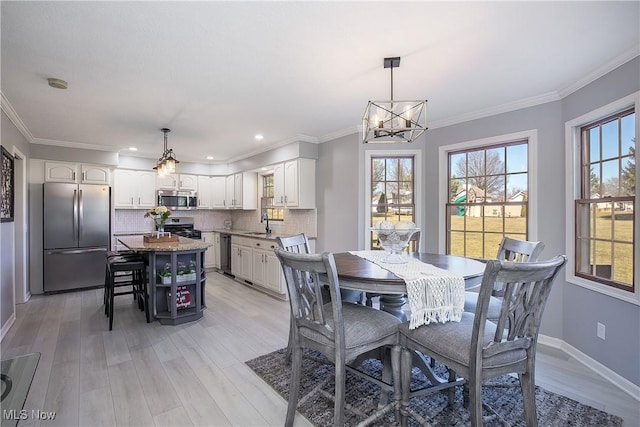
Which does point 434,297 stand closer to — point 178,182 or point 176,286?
point 176,286

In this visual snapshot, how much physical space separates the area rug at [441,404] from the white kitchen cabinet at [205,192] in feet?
16.2

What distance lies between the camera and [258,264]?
5016 millimetres

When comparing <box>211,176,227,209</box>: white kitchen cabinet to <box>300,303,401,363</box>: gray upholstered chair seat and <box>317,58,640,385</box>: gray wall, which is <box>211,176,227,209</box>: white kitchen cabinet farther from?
<box>300,303,401,363</box>: gray upholstered chair seat

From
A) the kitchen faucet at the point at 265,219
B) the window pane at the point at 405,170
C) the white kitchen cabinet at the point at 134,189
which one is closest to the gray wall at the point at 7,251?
the white kitchen cabinet at the point at 134,189

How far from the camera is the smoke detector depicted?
266 centimetres

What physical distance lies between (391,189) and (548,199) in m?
1.75

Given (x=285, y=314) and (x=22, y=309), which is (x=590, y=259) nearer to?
(x=285, y=314)

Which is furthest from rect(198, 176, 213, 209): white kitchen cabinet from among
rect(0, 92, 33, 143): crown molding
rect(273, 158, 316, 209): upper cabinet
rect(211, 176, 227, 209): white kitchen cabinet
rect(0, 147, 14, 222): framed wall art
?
rect(0, 147, 14, 222): framed wall art

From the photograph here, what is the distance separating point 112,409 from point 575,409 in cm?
301

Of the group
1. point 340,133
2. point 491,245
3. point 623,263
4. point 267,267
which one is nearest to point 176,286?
point 267,267

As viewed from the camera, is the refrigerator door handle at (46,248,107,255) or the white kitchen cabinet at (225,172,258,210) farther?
the white kitchen cabinet at (225,172,258,210)

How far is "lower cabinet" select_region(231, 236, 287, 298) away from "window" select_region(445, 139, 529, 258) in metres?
2.39

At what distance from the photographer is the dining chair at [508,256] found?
214cm

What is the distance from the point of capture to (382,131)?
2248 millimetres
